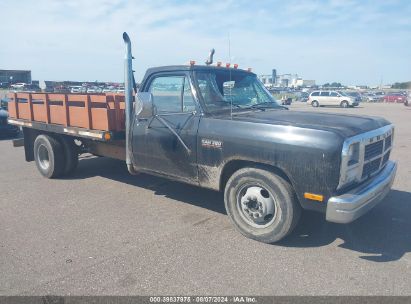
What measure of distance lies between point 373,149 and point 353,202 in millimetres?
918

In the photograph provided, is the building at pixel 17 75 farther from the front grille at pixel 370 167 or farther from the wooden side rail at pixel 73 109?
the front grille at pixel 370 167

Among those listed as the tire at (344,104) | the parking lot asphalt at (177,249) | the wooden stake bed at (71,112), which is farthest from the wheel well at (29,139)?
the tire at (344,104)

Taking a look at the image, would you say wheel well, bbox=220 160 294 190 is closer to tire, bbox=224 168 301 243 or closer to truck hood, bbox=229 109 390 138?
tire, bbox=224 168 301 243

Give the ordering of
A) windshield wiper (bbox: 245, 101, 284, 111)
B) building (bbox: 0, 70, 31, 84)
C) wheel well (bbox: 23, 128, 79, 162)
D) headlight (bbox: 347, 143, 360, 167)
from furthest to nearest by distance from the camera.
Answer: building (bbox: 0, 70, 31, 84) < wheel well (bbox: 23, 128, 79, 162) < windshield wiper (bbox: 245, 101, 284, 111) < headlight (bbox: 347, 143, 360, 167)

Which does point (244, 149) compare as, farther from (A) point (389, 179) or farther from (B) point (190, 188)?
(B) point (190, 188)

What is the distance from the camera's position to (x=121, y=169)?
770cm

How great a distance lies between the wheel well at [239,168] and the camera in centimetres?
402

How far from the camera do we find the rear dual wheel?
6794 millimetres

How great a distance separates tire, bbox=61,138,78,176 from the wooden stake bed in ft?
1.38

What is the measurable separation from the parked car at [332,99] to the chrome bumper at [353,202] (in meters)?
34.7

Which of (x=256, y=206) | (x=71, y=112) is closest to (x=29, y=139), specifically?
(x=71, y=112)

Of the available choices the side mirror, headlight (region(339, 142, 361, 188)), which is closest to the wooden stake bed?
the side mirror

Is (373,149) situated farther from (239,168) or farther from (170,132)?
(170,132)

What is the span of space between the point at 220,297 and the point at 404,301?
1.54 metres
